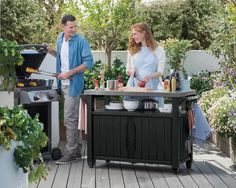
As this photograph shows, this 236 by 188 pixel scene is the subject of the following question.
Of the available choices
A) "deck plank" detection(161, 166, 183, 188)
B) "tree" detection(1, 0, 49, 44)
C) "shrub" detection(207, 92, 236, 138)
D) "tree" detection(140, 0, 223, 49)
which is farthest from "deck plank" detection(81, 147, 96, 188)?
"tree" detection(140, 0, 223, 49)

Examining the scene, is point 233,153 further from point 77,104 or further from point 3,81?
point 3,81

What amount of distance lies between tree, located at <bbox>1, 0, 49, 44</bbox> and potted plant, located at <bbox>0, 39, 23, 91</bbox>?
22.8 feet

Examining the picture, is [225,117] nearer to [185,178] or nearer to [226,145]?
[226,145]

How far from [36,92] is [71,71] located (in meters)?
0.39

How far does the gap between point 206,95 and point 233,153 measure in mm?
1839

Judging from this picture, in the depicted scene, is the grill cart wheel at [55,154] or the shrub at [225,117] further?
the grill cart wheel at [55,154]

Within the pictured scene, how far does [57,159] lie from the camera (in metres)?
6.07

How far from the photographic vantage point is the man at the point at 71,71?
591 cm

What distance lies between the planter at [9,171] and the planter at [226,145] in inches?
131

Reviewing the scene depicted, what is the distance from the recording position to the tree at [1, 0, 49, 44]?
9805 mm

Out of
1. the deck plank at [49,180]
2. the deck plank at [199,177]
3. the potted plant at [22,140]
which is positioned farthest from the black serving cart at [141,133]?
the potted plant at [22,140]

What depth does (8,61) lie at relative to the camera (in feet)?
9.41

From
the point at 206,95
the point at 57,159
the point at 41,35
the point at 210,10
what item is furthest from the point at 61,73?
the point at 210,10

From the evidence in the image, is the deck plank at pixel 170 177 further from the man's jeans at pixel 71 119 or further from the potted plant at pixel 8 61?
the potted plant at pixel 8 61
